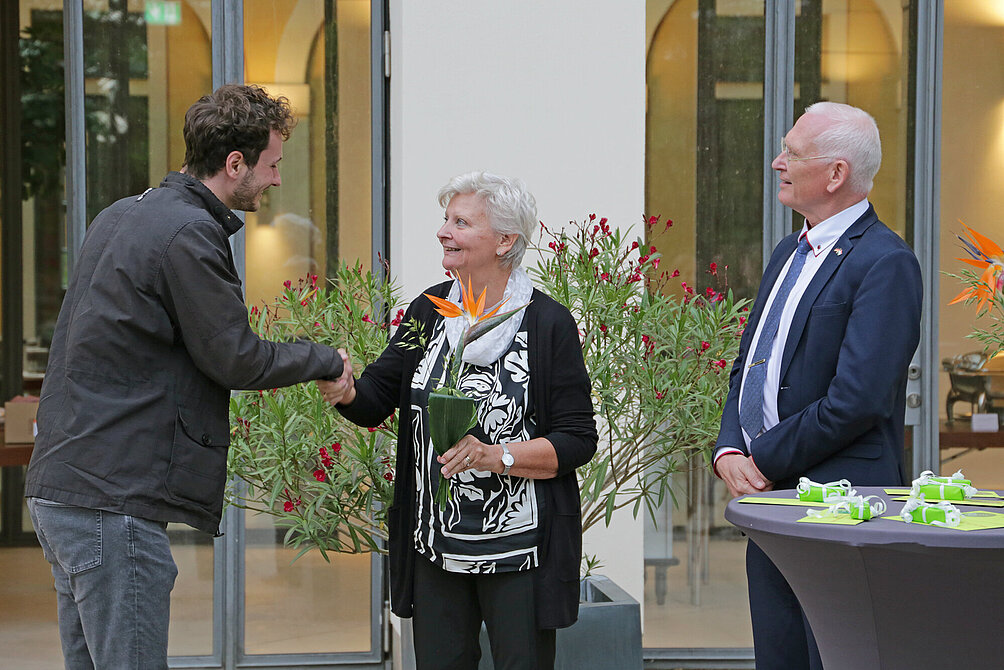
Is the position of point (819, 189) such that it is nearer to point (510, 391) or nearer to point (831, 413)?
point (831, 413)

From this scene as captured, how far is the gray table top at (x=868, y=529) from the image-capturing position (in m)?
1.66

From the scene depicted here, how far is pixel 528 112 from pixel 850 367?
7.15 feet

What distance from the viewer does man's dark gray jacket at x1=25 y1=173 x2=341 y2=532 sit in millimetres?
2025

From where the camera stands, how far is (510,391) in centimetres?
238

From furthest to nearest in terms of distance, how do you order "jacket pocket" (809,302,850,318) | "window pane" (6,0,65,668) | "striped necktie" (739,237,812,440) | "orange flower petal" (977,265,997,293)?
"window pane" (6,0,65,668) → "striped necktie" (739,237,812,440) → "jacket pocket" (809,302,850,318) → "orange flower petal" (977,265,997,293)

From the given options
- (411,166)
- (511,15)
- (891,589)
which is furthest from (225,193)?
(511,15)

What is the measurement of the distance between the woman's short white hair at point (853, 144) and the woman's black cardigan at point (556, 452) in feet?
2.27

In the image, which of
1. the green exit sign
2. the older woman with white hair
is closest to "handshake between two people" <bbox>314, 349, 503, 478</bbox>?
the older woman with white hair

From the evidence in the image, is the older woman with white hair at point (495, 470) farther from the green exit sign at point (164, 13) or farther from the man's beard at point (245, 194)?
the green exit sign at point (164, 13)

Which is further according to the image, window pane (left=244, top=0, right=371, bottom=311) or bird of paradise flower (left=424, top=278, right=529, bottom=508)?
window pane (left=244, top=0, right=371, bottom=311)

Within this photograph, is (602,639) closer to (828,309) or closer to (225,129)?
(828,309)

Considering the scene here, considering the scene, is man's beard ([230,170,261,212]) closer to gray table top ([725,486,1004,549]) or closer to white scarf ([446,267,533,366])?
white scarf ([446,267,533,366])

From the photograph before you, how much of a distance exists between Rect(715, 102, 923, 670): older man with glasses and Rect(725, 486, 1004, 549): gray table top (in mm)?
266

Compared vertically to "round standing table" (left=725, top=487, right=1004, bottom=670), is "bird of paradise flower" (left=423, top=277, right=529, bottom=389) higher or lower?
higher
